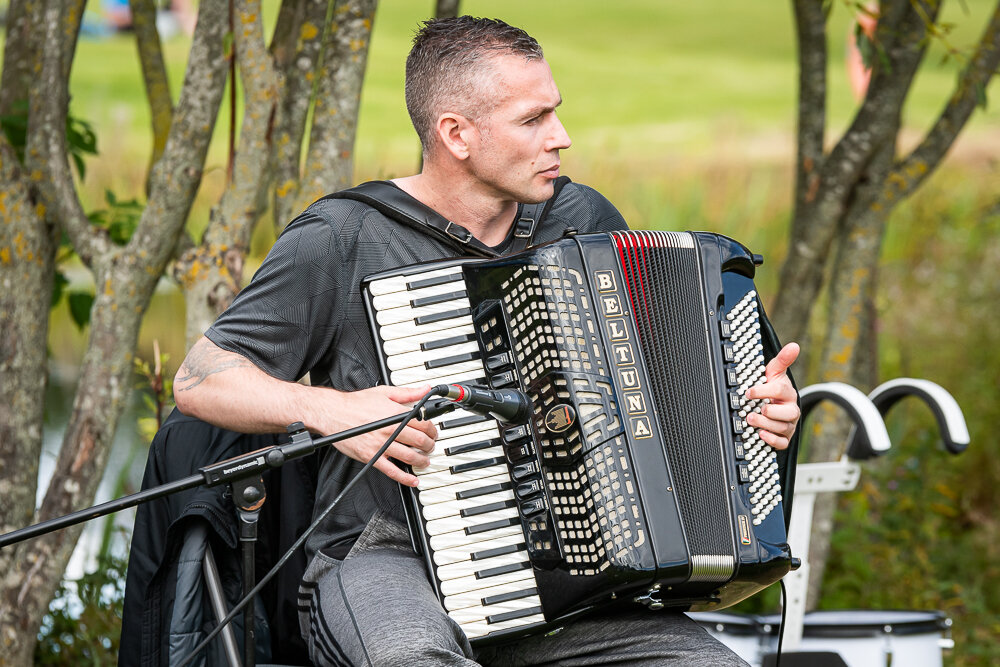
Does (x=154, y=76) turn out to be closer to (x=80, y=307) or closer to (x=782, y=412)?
(x=80, y=307)

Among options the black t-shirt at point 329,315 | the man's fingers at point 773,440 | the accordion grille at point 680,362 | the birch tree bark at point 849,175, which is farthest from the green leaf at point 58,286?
the birch tree bark at point 849,175

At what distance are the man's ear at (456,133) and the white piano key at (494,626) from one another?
950 mm

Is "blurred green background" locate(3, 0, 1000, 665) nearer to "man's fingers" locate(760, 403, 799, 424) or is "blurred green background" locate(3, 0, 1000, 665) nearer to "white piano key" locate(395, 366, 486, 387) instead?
"white piano key" locate(395, 366, 486, 387)

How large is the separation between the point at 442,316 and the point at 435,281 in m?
0.07

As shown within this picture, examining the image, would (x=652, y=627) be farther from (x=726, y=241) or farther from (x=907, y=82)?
(x=907, y=82)

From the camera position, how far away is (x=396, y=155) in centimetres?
918

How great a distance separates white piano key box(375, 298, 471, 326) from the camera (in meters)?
2.02

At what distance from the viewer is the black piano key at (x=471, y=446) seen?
6.54ft

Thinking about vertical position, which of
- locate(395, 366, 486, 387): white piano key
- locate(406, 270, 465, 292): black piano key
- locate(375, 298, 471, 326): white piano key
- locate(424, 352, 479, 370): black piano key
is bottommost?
locate(395, 366, 486, 387): white piano key

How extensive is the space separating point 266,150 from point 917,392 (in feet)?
5.59

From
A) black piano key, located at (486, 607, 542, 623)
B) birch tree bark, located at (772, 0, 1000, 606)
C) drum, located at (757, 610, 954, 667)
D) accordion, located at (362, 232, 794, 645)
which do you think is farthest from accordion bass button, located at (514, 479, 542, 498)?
birch tree bark, located at (772, 0, 1000, 606)

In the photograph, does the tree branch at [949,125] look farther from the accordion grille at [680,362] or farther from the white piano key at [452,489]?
the white piano key at [452,489]

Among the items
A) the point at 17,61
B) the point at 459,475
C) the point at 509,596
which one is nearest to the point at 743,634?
the point at 509,596

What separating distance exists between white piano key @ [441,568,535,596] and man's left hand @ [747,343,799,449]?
51cm
